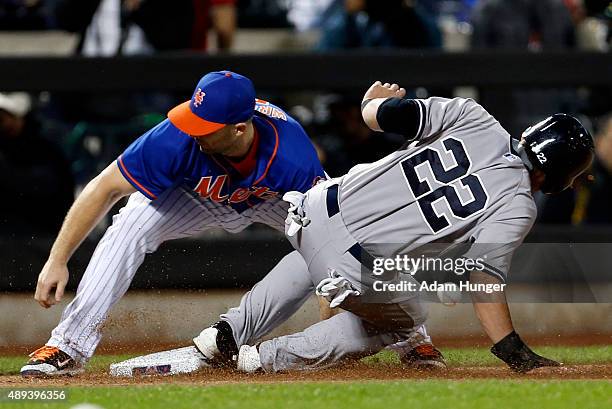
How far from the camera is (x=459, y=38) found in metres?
9.58

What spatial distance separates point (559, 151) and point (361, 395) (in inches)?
55.0

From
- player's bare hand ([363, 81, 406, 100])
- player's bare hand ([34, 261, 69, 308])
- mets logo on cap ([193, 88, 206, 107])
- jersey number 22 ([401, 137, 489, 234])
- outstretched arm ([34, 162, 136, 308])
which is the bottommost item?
player's bare hand ([34, 261, 69, 308])

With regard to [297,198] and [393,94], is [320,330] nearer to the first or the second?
[297,198]

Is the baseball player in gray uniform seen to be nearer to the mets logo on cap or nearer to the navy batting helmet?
the navy batting helmet

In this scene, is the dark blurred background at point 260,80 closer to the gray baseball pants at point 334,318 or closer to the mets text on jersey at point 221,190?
the mets text on jersey at point 221,190

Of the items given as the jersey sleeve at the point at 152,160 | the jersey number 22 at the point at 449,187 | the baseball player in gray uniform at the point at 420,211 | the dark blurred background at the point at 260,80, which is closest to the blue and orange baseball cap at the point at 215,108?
the jersey sleeve at the point at 152,160

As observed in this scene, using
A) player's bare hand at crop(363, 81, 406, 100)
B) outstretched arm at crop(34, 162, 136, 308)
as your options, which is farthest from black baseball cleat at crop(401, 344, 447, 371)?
outstretched arm at crop(34, 162, 136, 308)

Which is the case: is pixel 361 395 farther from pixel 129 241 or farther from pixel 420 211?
pixel 129 241

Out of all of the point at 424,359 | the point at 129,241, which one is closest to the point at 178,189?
the point at 129,241

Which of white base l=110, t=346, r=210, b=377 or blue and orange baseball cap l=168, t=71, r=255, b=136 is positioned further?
white base l=110, t=346, r=210, b=377

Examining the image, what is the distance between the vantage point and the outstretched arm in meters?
5.21

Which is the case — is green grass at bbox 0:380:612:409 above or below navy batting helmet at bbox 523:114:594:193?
below

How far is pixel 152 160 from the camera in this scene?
5352 mm

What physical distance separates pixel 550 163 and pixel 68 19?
461 centimetres
